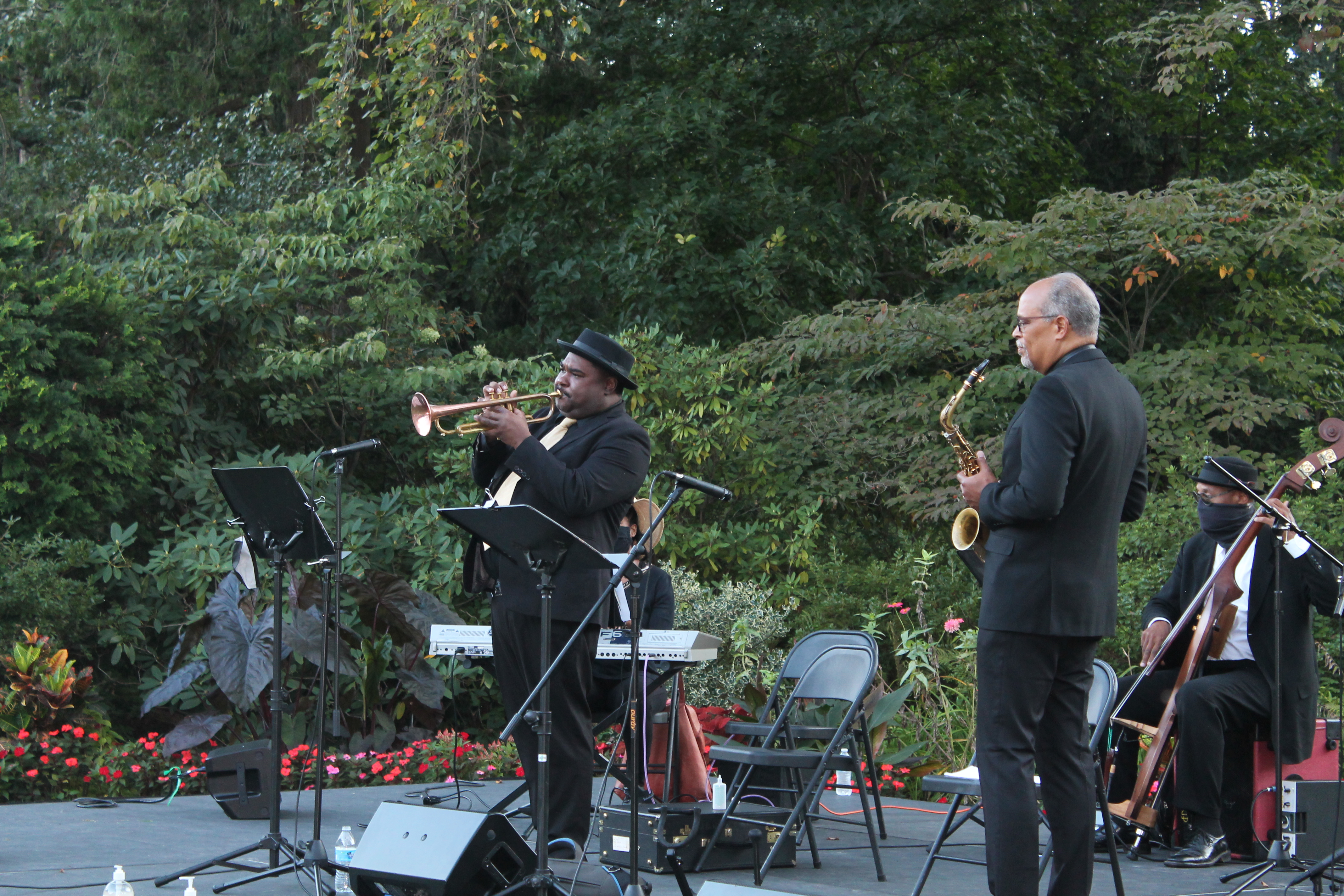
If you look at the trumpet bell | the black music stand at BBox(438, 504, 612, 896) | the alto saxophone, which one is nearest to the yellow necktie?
the trumpet bell

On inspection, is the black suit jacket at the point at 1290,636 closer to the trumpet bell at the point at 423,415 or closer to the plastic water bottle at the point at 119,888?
the trumpet bell at the point at 423,415

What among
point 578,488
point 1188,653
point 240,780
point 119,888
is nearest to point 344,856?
point 119,888

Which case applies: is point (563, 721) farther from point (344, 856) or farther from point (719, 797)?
point (719, 797)

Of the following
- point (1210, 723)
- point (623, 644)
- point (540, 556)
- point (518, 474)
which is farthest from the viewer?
point (1210, 723)

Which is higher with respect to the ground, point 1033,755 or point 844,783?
A: point 1033,755

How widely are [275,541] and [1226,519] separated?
3600 mm

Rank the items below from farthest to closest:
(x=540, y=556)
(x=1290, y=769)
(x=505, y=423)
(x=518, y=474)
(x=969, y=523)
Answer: (x=1290, y=769), (x=518, y=474), (x=505, y=423), (x=969, y=523), (x=540, y=556)

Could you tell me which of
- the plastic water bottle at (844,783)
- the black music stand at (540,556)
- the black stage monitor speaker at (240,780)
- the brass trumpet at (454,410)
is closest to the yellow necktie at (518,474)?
the brass trumpet at (454,410)

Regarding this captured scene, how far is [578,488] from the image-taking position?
3943mm

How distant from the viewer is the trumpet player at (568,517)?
3945mm

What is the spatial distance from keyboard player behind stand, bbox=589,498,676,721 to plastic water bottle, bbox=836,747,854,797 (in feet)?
3.87

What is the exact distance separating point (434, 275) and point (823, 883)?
28.2 ft

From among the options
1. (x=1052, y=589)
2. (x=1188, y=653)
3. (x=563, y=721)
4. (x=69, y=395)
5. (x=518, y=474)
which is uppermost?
(x=69, y=395)

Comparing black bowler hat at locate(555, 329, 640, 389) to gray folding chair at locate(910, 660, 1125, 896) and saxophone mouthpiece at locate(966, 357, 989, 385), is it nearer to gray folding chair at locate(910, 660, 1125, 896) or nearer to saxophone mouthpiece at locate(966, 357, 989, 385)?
saxophone mouthpiece at locate(966, 357, 989, 385)
